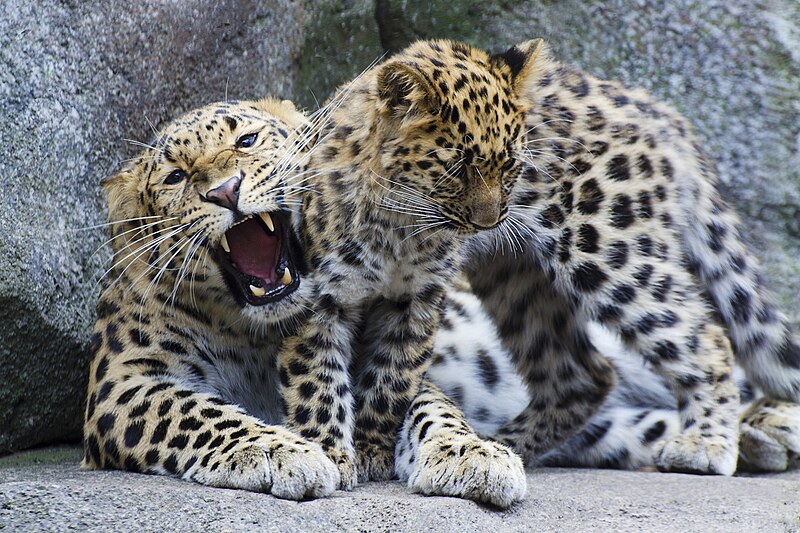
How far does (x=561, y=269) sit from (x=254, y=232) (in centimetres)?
167

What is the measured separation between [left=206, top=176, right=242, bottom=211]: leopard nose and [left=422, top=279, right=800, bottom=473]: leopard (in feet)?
5.83

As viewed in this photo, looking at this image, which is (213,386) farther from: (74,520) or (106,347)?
(74,520)

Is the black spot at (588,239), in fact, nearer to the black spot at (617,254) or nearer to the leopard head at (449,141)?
the black spot at (617,254)

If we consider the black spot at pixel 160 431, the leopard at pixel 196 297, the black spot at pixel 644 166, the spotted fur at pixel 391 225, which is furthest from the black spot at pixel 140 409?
the black spot at pixel 644 166

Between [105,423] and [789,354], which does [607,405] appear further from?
[105,423]

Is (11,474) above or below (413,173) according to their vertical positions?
below

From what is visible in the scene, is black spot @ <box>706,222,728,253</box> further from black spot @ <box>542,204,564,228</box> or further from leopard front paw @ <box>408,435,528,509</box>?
leopard front paw @ <box>408,435,528,509</box>

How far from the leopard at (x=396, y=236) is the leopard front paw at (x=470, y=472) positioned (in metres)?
0.02

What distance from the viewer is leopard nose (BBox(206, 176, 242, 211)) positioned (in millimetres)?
5070

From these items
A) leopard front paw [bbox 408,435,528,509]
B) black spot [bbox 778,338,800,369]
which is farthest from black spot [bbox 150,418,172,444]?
black spot [bbox 778,338,800,369]

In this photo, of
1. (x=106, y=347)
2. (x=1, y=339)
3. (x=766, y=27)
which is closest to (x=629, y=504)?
(x=106, y=347)

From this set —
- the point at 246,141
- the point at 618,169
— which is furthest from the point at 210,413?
the point at 618,169

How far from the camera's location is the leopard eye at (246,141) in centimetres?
543

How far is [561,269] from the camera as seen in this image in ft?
19.1
